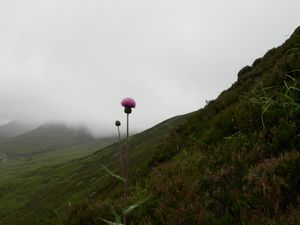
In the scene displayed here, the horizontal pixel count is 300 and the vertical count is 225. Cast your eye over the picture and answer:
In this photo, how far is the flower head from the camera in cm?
478

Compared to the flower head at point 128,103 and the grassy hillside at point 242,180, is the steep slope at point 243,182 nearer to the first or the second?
the grassy hillside at point 242,180

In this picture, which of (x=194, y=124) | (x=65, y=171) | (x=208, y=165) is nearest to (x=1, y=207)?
(x=65, y=171)

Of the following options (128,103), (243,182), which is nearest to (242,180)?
(243,182)

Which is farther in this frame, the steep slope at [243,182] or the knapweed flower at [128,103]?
the steep slope at [243,182]

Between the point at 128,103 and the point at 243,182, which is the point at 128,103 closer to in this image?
the point at 128,103

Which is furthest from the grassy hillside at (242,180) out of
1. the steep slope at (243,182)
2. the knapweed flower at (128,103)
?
the knapweed flower at (128,103)

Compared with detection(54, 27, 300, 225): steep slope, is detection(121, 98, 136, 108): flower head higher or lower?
higher

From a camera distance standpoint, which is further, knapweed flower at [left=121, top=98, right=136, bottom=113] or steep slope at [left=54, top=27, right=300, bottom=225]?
steep slope at [left=54, top=27, right=300, bottom=225]

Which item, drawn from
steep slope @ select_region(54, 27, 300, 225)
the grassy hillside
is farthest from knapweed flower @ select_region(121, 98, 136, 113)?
steep slope @ select_region(54, 27, 300, 225)

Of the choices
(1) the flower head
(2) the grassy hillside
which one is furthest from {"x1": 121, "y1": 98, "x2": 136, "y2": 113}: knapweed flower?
(2) the grassy hillside

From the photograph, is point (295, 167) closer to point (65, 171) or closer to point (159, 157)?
point (159, 157)

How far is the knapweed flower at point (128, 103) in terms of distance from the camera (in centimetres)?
473

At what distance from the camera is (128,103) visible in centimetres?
480

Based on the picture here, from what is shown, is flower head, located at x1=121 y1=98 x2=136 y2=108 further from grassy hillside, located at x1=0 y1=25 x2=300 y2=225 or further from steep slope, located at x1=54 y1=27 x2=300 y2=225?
steep slope, located at x1=54 y1=27 x2=300 y2=225
